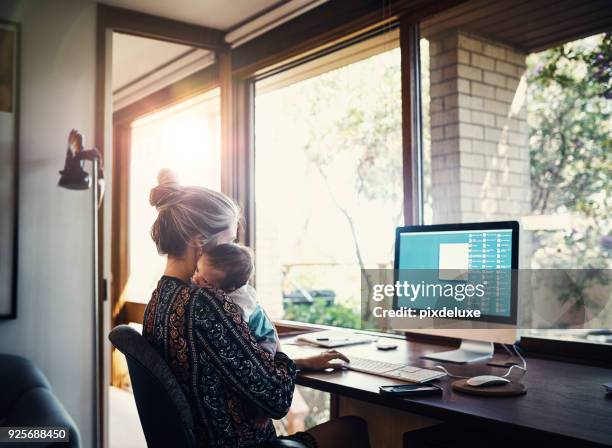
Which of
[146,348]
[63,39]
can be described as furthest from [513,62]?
[63,39]

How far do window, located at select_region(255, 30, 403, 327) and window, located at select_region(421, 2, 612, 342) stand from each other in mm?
265

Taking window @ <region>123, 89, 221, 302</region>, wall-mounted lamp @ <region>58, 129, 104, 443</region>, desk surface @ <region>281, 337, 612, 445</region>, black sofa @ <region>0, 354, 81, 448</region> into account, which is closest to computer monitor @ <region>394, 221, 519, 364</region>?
desk surface @ <region>281, 337, 612, 445</region>

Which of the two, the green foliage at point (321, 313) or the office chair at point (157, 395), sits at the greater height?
the office chair at point (157, 395)

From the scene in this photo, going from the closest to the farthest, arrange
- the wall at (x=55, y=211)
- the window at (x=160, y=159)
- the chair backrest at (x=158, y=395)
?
the chair backrest at (x=158, y=395), the wall at (x=55, y=211), the window at (x=160, y=159)

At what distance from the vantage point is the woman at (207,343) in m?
1.53

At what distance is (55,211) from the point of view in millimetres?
3256

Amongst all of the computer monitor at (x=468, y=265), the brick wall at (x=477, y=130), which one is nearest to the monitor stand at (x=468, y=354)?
the computer monitor at (x=468, y=265)

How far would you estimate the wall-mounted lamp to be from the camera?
2.94m

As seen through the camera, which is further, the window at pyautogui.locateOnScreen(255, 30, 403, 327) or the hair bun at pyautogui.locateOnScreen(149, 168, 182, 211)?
the window at pyautogui.locateOnScreen(255, 30, 403, 327)

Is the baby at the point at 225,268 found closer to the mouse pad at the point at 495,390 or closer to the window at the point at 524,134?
the mouse pad at the point at 495,390

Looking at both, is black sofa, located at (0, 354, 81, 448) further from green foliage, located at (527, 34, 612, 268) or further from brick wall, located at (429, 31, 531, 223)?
green foliage, located at (527, 34, 612, 268)

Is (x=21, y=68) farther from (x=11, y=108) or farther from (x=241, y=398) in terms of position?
(x=241, y=398)

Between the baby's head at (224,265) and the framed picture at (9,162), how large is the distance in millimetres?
1810

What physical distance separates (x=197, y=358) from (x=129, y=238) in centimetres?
427
